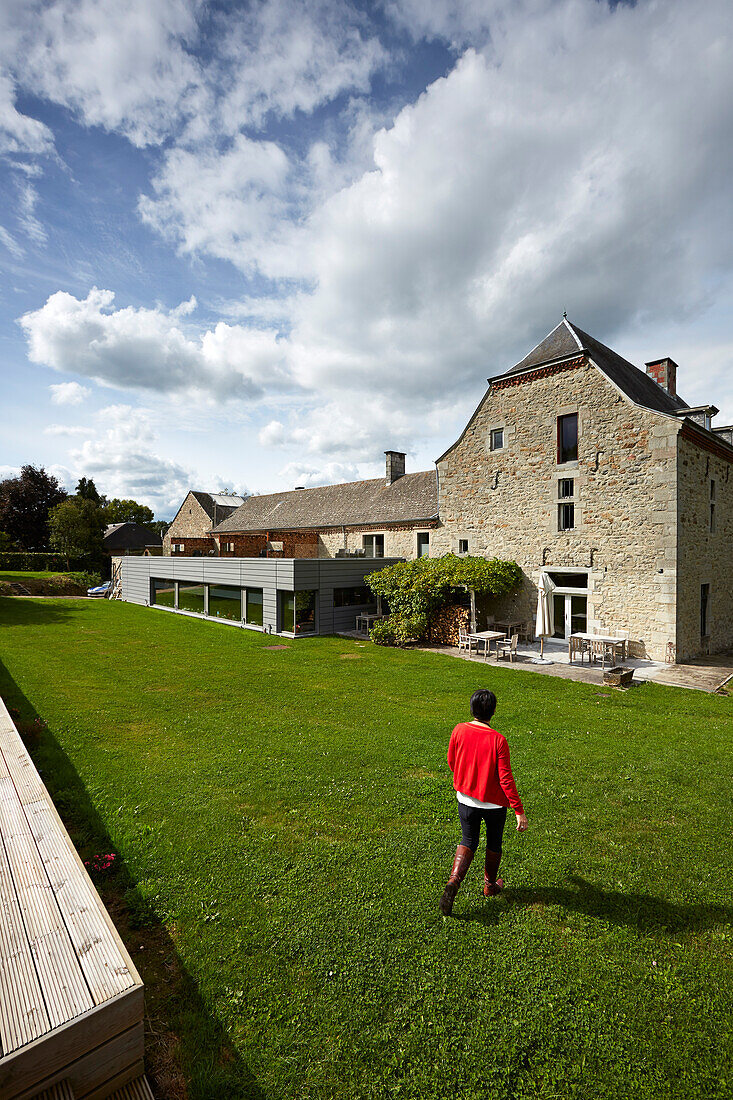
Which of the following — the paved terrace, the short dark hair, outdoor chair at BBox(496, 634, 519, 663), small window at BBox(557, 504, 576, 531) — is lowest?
the paved terrace

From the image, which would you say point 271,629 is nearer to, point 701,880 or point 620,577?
point 620,577

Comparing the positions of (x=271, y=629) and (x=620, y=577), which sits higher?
(x=620, y=577)

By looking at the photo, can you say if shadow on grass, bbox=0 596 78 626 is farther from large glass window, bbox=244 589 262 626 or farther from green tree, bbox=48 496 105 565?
green tree, bbox=48 496 105 565

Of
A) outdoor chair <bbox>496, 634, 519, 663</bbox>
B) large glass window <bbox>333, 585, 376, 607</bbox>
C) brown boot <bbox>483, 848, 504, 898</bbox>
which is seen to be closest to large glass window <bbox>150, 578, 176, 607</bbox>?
large glass window <bbox>333, 585, 376, 607</bbox>

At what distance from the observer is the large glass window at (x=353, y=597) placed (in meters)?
19.1

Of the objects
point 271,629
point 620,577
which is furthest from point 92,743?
point 620,577

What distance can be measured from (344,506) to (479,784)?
25056 millimetres

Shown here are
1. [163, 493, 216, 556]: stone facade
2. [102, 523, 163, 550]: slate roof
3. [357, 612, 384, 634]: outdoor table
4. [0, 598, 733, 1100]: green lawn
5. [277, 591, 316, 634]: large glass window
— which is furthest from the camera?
[102, 523, 163, 550]: slate roof

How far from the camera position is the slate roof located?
1911 inches

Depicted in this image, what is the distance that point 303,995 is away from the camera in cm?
320

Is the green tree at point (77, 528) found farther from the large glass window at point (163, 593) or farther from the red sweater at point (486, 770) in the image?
the red sweater at point (486, 770)

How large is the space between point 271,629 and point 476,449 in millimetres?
10841

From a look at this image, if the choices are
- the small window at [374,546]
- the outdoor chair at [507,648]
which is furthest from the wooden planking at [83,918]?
the small window at [374,546]

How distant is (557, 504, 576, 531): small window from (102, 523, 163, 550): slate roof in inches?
1642
